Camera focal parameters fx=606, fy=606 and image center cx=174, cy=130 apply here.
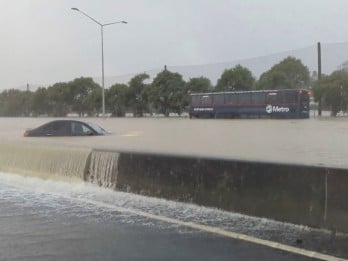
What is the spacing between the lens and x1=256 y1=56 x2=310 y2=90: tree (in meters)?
69.5

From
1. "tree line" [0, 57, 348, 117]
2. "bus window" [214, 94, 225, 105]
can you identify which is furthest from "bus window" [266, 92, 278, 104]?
"tree line" [0, 57, 348, 117]

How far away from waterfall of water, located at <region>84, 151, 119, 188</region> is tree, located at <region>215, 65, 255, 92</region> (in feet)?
189

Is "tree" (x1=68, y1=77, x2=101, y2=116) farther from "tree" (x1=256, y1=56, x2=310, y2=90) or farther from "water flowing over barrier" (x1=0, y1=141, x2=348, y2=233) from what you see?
"water flowing over barrier" (x1=0, y1=141, x2=348, y2=233)

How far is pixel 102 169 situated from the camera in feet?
40.6

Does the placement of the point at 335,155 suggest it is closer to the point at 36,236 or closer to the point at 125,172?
the point at 125,172

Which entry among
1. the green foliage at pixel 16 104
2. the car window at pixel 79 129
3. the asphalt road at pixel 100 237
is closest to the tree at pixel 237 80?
the green foliage at pixel 16 104

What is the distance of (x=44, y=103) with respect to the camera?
3378 inches

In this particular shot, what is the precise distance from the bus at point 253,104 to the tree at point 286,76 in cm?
1189

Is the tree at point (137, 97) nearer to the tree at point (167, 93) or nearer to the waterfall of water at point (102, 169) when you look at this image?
the tree at point (167, 93)

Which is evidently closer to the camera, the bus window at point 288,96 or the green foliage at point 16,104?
the bus window at point 288,96

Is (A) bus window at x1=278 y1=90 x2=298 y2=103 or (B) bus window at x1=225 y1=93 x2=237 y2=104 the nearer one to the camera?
(A) bus window at x1=278 y1=90 x2=298 y2=103

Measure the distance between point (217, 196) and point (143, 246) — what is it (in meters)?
2.61

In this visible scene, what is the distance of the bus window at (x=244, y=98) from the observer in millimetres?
55406

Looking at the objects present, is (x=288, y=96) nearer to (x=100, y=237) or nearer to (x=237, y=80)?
(x=237, y=80)
